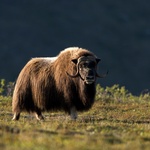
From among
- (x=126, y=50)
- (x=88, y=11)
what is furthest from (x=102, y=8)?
(x=126, y=50)

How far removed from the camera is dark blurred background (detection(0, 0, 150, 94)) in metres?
67.1

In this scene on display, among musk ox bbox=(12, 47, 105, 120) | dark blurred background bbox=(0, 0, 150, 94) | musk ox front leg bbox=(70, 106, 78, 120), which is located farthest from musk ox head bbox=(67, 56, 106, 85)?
dark blurred background bbox=(0, 0, 150, 94)

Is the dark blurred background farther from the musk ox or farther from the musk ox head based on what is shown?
the musk ox head

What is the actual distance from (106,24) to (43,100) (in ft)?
234

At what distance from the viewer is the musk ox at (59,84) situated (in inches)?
410

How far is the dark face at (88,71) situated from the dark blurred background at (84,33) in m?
50.3

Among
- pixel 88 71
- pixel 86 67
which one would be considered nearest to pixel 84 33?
pixel 86 67

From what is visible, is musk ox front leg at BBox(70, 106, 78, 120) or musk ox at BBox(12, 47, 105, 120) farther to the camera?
musk ox at BBox(12, 47, 105, 120)

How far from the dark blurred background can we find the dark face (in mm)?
50298

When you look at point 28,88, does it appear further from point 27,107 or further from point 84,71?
point 84,71

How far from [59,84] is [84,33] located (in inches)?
2731

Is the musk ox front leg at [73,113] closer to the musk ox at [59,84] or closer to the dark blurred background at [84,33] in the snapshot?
the musk ox at [59,84]

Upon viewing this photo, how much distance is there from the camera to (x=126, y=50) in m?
76.5

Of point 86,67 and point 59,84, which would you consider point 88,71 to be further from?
point 59,84
